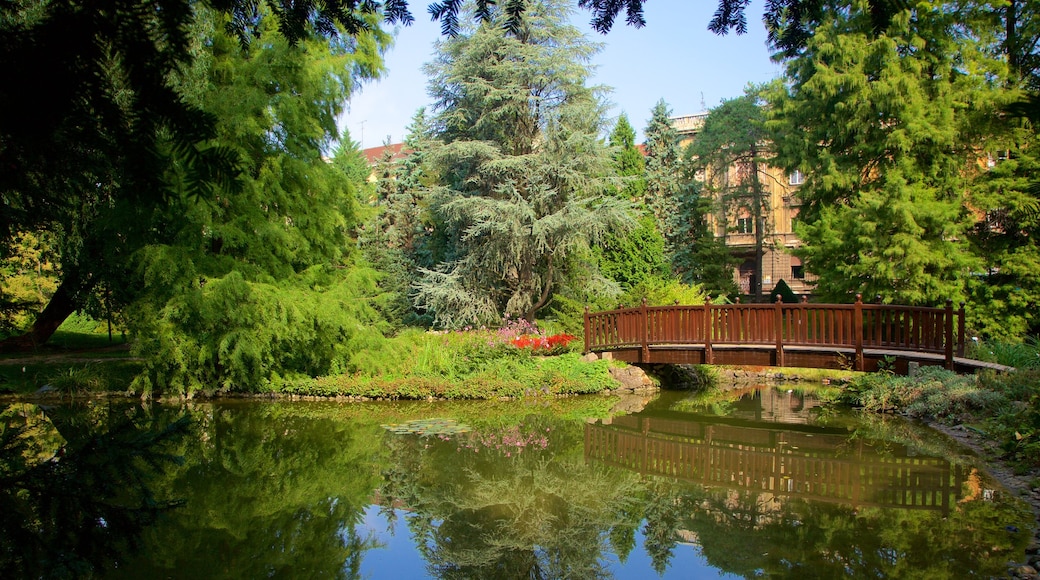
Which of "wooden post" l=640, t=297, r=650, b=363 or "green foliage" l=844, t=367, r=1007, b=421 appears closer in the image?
"green foliage" l=844, t=367, r=1007, b=421

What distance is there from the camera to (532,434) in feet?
31.5

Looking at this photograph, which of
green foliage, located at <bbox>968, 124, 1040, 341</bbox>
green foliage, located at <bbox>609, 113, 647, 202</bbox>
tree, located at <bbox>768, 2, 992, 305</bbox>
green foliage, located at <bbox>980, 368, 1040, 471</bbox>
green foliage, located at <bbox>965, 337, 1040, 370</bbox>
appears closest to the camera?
green foliage, located at <bbox>980, 368, 1040, 471</bbox>

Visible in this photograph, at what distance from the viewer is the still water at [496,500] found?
9.53ft

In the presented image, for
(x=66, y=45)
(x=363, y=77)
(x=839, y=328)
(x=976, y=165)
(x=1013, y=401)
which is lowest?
(x=1013, y=401)

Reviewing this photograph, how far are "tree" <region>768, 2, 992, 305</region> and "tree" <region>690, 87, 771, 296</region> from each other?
937 cm

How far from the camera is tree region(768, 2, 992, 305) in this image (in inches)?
615

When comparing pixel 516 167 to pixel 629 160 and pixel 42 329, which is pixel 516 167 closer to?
pixel 629 160

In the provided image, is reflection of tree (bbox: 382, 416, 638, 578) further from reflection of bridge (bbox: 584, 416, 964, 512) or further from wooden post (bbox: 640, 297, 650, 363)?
wooden post (bbox: 640, 297, 650, 363)

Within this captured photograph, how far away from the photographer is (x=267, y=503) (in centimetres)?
645

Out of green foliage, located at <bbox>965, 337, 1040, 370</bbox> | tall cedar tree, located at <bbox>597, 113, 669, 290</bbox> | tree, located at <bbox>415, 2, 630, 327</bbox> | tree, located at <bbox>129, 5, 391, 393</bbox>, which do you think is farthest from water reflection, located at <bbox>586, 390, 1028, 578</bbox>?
tall cedar tree, located at <bbox>597, 113, 669, 290</bbox>

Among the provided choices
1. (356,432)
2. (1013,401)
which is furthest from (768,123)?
(356,432)

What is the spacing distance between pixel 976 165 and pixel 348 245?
14.5m

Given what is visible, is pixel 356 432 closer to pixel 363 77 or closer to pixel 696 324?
pixel 696 324

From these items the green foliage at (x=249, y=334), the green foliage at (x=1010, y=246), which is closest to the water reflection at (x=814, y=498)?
the green foliage at (x=249, y=334)
